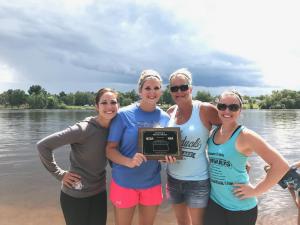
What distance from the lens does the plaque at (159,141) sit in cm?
445

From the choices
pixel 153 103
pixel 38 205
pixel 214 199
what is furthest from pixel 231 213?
pixel 38 205

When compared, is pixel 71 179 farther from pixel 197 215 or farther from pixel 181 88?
pixel 181 88

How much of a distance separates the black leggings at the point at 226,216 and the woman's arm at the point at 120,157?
1.10 metres

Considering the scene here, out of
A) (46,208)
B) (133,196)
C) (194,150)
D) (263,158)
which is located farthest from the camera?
(46,208)

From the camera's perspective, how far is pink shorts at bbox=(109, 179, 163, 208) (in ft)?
15.3

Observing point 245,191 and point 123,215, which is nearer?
point 245,191

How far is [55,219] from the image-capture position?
9.13 m

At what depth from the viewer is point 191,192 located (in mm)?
4586

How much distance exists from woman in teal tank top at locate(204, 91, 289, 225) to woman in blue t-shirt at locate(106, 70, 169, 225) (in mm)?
897

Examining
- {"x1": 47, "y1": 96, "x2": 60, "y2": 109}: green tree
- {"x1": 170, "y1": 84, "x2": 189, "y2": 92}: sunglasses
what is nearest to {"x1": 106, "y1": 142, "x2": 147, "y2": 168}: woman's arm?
{"x1": 170, "y1": 84, "x2": 189, "y2": 92}: sunglasses

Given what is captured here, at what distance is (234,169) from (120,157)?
60.7 inches

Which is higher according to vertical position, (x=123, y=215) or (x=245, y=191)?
(x=245, y=191)

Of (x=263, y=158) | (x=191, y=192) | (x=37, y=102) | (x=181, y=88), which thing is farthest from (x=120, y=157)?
(x=37, y=102)

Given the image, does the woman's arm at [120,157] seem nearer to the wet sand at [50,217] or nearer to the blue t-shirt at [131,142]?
the blue t-shirt at [131,142]
